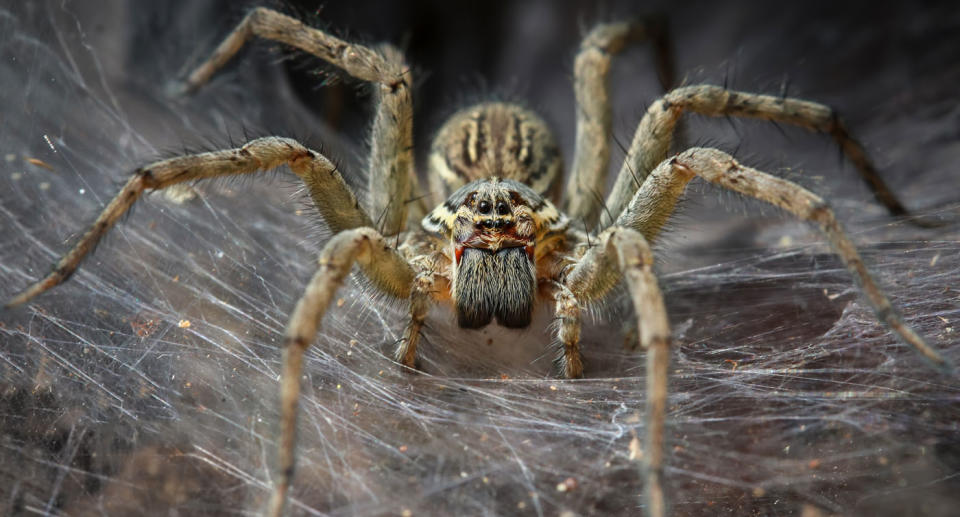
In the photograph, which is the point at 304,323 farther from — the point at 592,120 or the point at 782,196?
the point at 592,120

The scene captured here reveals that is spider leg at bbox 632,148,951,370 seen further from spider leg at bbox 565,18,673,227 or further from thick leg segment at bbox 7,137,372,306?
thick leg segment at bbox 7,137,372,306

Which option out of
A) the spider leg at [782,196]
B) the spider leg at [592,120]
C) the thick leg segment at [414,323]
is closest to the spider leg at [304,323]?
the thick leg segment at [414,323]

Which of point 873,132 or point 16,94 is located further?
point 873,132

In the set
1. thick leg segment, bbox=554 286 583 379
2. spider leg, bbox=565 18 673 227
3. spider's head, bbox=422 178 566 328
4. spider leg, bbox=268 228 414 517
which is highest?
spider leg, bbox=565 18 673 227

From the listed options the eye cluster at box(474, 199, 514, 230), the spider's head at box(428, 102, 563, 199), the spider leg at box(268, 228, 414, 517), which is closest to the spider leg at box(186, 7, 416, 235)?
the spider's head at box(428, 102, 563, 199)

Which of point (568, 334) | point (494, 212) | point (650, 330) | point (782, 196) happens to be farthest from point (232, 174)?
point (782, 196)

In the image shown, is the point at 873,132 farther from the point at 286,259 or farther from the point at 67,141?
the point at 67,141

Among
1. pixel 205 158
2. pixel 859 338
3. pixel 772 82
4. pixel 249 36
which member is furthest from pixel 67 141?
pixel 772 82

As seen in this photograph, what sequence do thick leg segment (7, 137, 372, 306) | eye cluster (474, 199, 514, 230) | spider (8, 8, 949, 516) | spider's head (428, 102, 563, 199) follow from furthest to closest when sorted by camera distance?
spider's head (428, 102, 563, 199)
eye cluster (474, 199, 514, 230)
thick leg segment (7, 137, 372, 306)
spider (8, 8, 949, 516)
